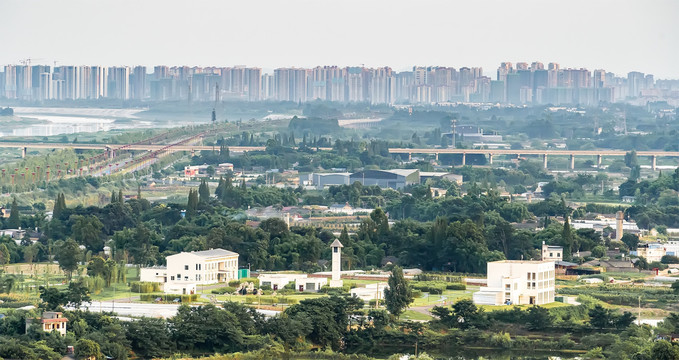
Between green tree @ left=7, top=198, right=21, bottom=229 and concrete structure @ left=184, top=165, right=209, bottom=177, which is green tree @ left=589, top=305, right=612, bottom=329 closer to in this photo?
green tree @ left=7, top=198, right=21, bottom=229

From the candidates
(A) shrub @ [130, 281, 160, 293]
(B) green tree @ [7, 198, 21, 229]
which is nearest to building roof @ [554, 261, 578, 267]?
(A) shrub @ [130, 281, 160, 293]

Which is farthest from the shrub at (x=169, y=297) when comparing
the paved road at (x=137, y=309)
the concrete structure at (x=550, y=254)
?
the concrete structure at (x=550, y=254)

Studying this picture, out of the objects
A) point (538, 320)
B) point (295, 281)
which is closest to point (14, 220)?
point (295, 281)

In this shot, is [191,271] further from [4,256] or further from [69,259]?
[4,256]

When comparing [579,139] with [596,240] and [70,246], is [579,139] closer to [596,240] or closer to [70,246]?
[596,240]

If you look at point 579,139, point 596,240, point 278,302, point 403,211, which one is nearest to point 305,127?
point 579,139

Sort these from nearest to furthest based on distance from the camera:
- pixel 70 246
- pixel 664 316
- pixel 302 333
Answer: pixel 302 333 → pixel 664 316 → pixel 70 246
